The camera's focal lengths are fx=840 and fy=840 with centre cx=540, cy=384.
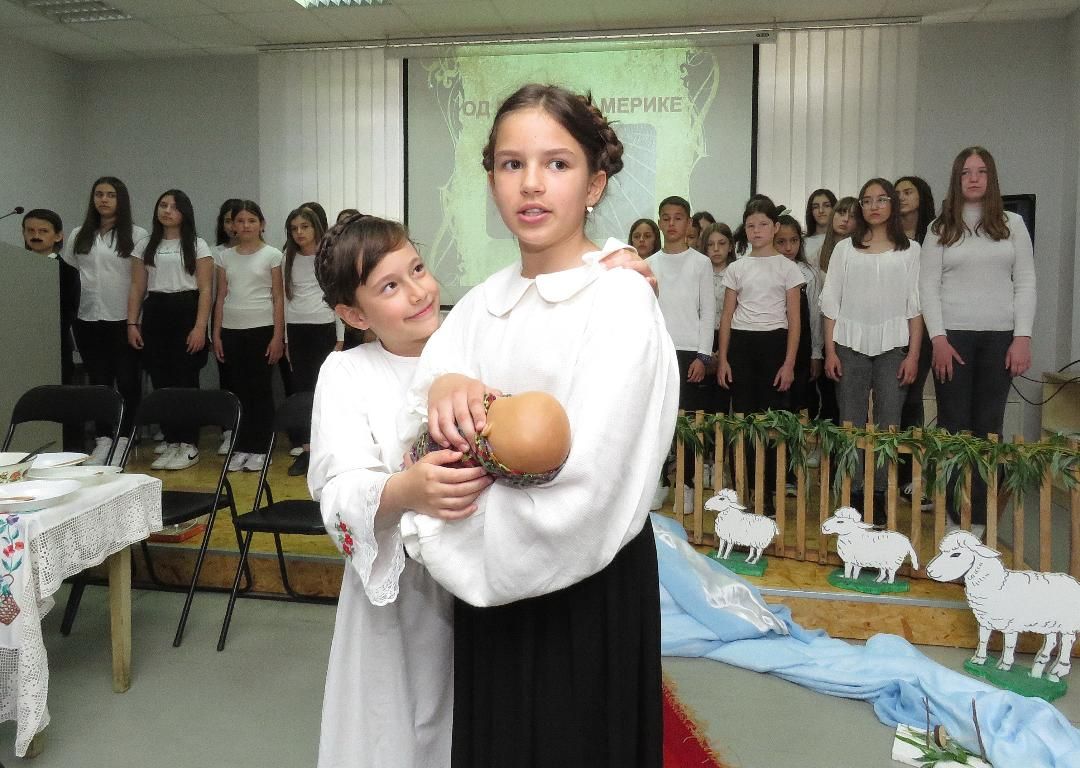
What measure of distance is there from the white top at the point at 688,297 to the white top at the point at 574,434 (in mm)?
3201

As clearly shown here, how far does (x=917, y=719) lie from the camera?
2.49 metres

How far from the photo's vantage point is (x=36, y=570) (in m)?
2.19

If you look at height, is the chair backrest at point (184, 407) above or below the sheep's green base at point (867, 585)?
above

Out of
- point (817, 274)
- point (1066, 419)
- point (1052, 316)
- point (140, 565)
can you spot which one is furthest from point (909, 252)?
point (140, 565)

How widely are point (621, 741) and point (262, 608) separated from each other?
8.83 feet

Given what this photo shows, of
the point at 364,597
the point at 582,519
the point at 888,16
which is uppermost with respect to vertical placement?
the point at 888,16

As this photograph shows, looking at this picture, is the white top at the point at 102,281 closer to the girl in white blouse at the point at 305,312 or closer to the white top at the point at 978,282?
the girl in white blouse at the point at 305,312

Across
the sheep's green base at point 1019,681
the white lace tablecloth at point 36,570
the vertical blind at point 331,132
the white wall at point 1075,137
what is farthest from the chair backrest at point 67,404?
the white wall at point 1075,137

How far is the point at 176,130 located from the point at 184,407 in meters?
4.66

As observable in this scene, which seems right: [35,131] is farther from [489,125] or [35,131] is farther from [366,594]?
[366,594]

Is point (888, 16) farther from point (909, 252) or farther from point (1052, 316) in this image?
point (909, 252)

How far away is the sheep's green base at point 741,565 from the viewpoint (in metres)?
3.35

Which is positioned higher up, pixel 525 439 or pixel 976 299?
pixel 976 299

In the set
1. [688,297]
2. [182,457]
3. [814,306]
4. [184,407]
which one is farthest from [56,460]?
[814,306]
